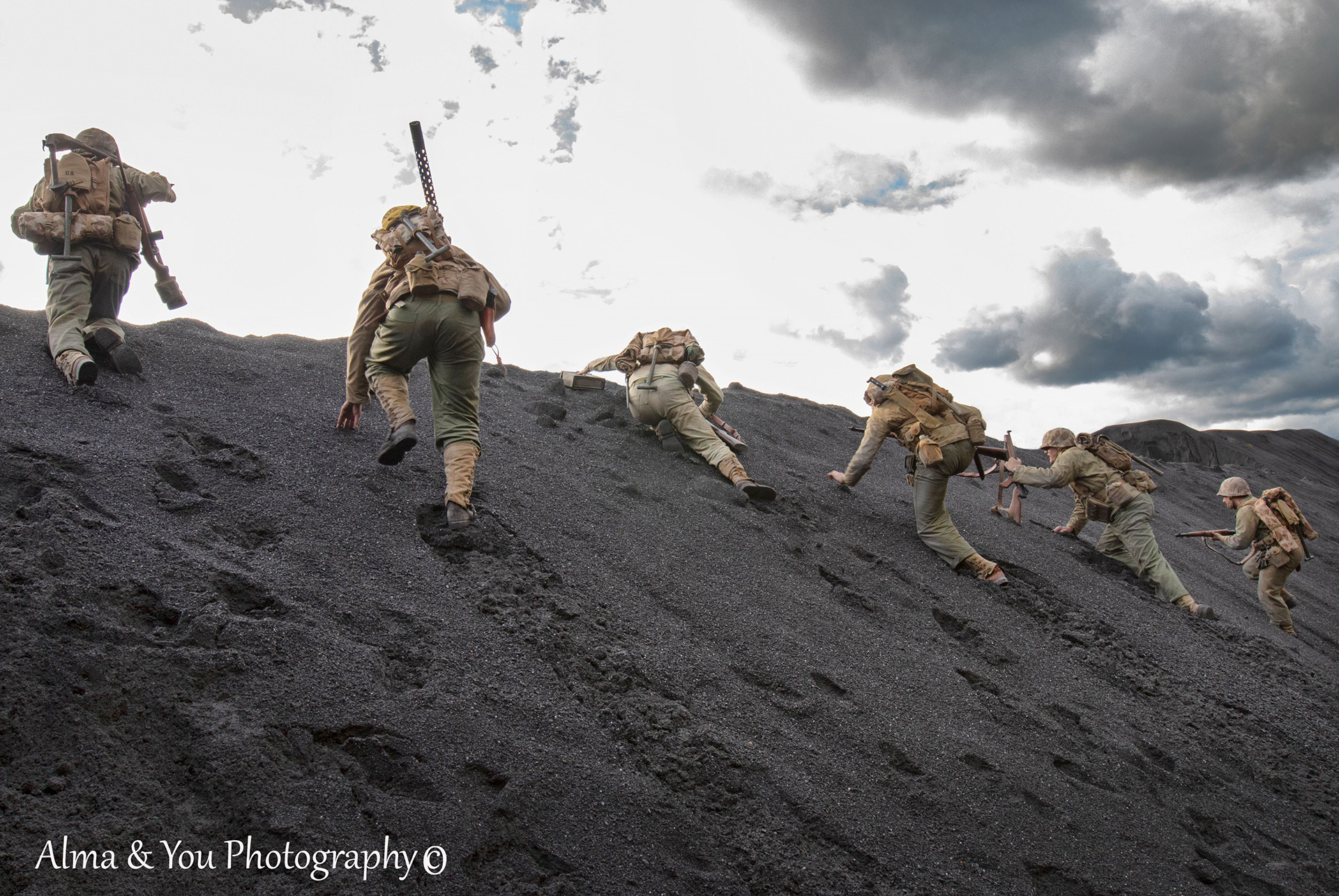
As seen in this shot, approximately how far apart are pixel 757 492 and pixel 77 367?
3.87 metres

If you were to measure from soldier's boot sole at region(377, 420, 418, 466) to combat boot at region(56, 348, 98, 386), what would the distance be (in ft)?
5.25

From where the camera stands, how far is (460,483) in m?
3.61

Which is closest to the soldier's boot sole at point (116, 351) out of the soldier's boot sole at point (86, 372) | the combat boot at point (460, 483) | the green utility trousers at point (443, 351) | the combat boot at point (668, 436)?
the soldier's boot sole at point (86, 372)

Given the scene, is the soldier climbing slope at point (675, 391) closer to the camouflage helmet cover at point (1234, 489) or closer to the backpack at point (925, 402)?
the backpack at point (925, 402)

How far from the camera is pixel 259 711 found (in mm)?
2221

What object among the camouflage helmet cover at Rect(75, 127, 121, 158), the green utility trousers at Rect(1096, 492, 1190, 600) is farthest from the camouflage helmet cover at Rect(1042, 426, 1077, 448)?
the camouflage helmet cover at Rect(75, 127, 121, 158)

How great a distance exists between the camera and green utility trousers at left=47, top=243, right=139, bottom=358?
4.23 m

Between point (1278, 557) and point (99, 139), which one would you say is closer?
point (99, 139)

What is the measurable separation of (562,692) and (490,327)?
2.15m

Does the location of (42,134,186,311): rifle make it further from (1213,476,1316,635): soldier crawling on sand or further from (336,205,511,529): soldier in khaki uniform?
(1213,476,1316,635): soldier crawling on sand

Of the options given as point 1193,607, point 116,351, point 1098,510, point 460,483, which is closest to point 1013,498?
point 1098,510

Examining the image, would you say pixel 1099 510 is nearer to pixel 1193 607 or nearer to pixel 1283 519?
pixel 1193 607

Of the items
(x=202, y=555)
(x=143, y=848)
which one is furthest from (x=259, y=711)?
(x=202, y=555)

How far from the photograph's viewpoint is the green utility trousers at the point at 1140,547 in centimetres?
573
